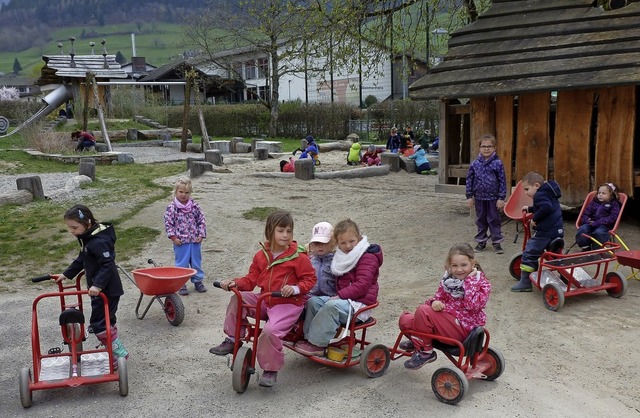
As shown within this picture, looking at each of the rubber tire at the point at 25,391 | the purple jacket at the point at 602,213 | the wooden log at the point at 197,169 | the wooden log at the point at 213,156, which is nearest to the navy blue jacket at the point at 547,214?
the purple jacket at the point at 602,213

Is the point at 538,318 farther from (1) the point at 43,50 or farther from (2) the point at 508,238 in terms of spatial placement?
(1) the point at 43,50

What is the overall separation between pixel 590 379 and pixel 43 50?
7990 inches

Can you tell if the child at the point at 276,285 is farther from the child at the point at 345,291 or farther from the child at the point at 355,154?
the child at the point at 355,154

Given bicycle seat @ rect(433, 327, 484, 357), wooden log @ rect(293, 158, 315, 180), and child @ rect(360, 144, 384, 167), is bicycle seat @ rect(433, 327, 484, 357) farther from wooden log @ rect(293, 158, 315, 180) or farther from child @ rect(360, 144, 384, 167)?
child @ rect(360, 144, 384, 167)

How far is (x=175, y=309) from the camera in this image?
6.53 m

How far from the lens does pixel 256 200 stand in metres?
13.8

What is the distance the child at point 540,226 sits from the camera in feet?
23.5

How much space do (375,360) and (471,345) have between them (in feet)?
2.42

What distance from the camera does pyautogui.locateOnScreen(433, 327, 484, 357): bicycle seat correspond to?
15.7 feet

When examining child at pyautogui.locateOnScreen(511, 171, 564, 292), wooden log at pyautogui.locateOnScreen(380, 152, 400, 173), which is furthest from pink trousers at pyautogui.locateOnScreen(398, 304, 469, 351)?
wooden log at pyautogui.locateOnScreen(380, 152, 400, 173)

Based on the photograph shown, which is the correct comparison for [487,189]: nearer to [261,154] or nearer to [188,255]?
[188,255]

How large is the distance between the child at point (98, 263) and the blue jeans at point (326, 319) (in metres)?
1.54

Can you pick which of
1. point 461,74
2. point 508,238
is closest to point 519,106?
point 461,74

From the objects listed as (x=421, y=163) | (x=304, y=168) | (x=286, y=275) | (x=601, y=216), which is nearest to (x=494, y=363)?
(x=286, y=275)
